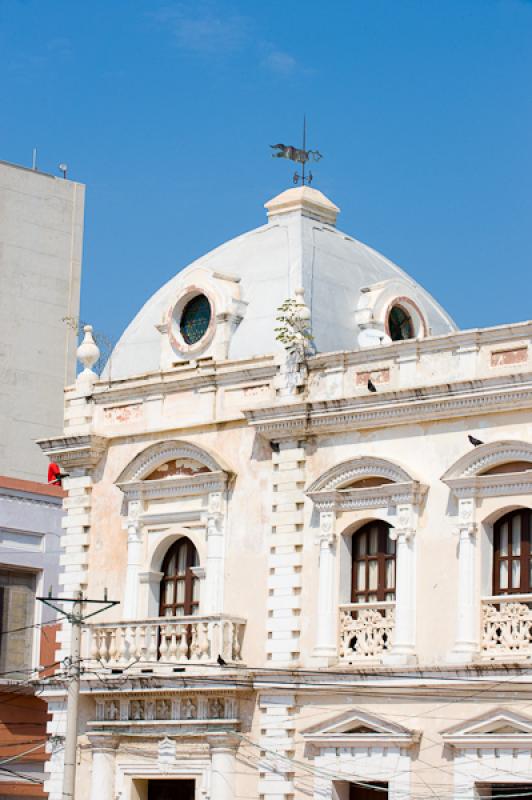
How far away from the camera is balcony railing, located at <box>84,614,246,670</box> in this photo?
30.7 meters

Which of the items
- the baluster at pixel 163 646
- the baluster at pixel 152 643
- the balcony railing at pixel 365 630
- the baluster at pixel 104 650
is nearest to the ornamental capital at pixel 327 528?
the balcony railing at pixel 365 630

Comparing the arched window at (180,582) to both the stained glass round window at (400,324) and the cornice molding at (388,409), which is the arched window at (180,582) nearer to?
the cornice molding at (388,409)

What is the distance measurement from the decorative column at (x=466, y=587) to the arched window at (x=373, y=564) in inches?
61.1

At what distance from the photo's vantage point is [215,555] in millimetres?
31656

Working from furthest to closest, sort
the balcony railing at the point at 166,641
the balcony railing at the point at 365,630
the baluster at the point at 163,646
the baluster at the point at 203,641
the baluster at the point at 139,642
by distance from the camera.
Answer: the baluster at the point at 139,642, the baluster at the point at 163,646, the baluster at the point at 203,641, the balcony railing at the point at 166,641, the balcony railing at the point at 365,630

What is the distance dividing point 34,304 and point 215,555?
22547 mm

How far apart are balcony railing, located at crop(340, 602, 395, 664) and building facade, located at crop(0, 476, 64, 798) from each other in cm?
953

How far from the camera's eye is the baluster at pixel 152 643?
3156cm

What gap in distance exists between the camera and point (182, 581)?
107ft

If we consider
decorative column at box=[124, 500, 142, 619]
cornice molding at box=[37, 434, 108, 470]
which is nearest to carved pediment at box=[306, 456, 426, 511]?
decorative column at box=[124, 500, 142, 619]

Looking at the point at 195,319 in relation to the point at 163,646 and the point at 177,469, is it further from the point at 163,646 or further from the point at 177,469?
the point at 163,646

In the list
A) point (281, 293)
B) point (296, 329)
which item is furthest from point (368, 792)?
point (281, 293)

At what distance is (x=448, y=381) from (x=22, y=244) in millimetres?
25695

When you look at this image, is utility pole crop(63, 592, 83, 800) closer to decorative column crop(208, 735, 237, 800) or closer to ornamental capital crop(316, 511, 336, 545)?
decorative column crop(208, 735, 237, 800)
